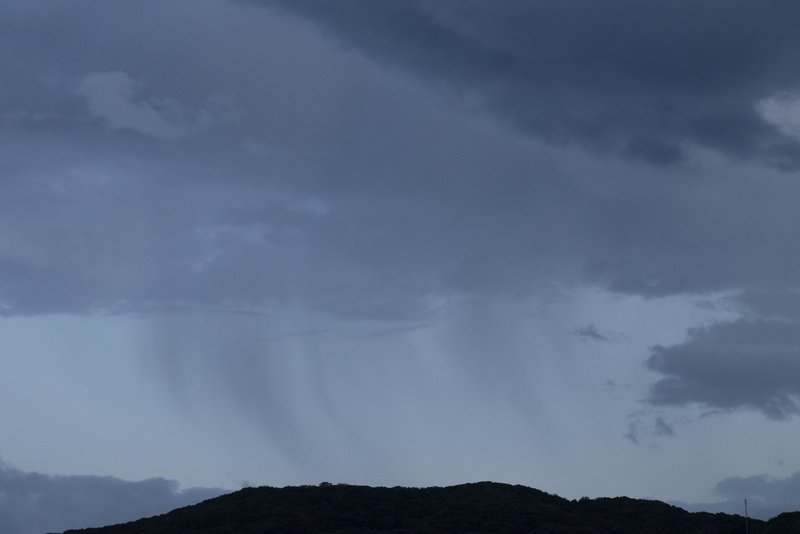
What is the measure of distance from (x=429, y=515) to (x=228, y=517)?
21280 millimetres

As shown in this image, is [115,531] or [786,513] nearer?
[786,513]

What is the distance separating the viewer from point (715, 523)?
11294 cm

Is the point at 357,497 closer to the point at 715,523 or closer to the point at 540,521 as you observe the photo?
the point at 540,521

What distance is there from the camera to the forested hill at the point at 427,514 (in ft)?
370

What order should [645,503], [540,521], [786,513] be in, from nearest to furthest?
[786,513], [540,521], [645,503]

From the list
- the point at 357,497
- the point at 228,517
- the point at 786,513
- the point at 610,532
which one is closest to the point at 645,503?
the point at 610,532

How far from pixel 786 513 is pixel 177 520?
6104 centimetres

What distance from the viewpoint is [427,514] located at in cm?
12006

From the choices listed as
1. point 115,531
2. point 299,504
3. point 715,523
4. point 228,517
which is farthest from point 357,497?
point 715,523

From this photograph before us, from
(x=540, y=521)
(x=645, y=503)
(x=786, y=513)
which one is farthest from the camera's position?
(x=645, y=503)

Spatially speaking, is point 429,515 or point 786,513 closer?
point 786,513

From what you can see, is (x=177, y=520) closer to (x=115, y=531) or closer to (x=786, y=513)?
(x=115, y=531)

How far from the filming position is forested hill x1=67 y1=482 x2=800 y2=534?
113m

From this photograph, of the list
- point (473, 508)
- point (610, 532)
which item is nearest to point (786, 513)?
point (610, 532)
